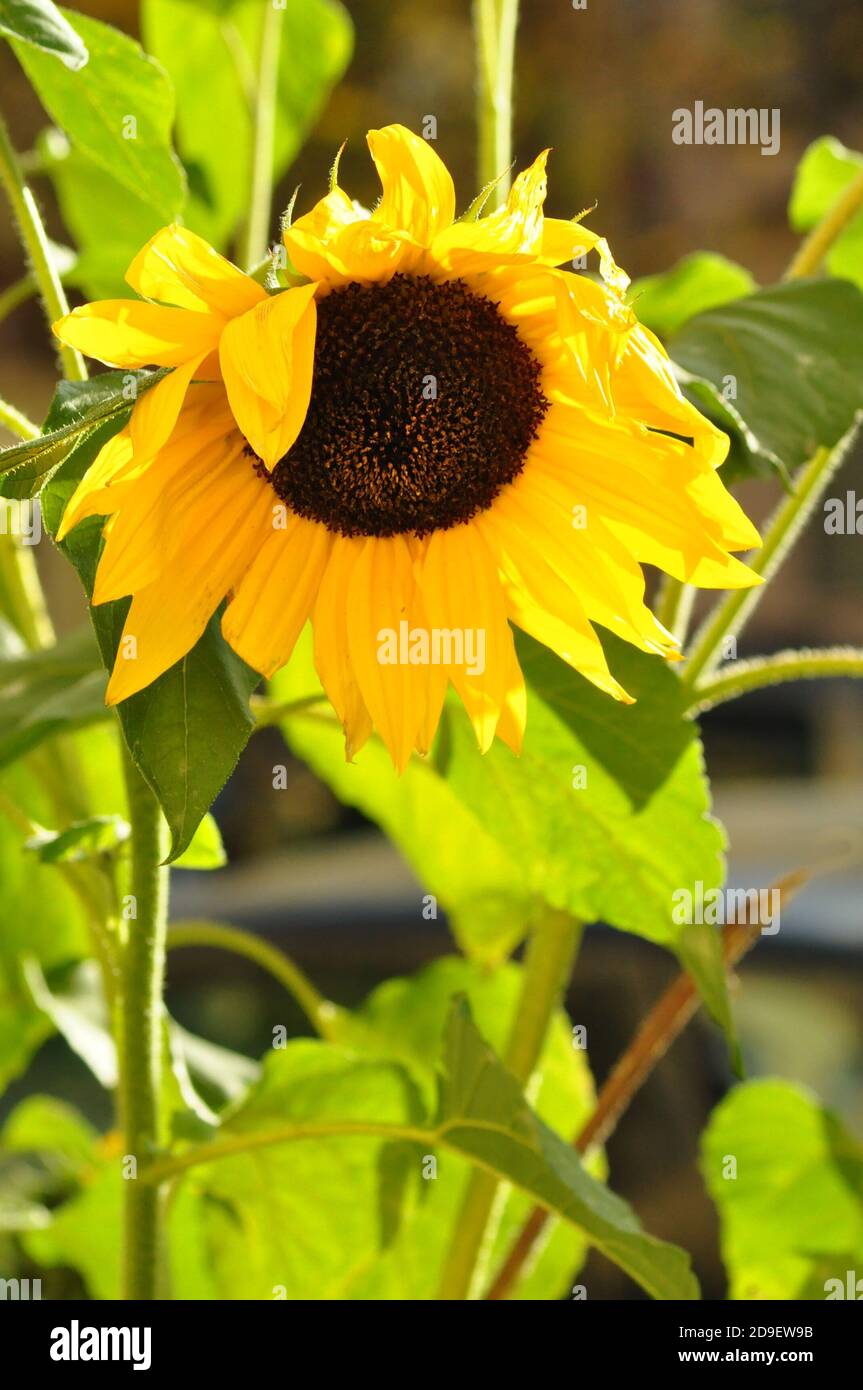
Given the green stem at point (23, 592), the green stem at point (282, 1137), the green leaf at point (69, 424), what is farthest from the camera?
the green stem at point (23, 592)

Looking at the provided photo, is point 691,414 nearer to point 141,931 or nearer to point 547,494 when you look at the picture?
point 547,494

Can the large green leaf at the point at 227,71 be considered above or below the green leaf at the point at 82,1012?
above

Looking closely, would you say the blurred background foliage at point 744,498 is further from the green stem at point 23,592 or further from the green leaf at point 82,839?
the green leaf at point 82,839

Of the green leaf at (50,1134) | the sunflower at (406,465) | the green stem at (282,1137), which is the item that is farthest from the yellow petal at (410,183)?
the green leaf at (50,1134)

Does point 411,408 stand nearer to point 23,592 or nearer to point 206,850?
point 206,850

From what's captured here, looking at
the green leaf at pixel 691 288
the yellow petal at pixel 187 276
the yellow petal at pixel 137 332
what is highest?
the green leaf at pixel 691 288

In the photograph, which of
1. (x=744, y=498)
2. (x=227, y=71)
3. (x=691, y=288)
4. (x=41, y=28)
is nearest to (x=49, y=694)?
(x=41, y=28)

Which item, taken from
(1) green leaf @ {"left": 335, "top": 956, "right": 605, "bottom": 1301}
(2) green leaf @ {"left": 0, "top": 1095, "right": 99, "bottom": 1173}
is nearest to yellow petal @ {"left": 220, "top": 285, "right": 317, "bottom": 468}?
(1) green leaf @ {"left": 335, "top": 956, "right": 605, "bottom": 1301}
